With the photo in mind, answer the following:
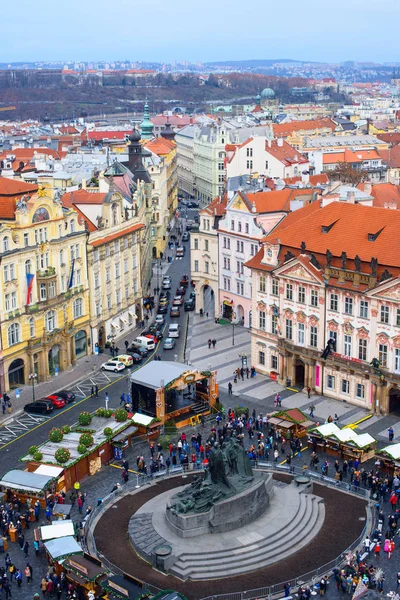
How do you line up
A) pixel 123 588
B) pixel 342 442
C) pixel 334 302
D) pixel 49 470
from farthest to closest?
pixel 334 302
pixel 342 442
pixel 49 470
pixel 123 588

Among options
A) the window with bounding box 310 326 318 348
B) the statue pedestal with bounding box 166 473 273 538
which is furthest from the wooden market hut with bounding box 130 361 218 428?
the statue pedestal with bounding box 166 473 273 538

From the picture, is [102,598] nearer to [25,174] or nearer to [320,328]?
[320,328]

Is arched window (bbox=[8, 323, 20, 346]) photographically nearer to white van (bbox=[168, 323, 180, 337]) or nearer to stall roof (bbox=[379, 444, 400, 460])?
white van (bbox=[168, 323, 180, 337])

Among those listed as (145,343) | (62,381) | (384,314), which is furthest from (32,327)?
(384,314)

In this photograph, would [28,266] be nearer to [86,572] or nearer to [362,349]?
[362,349]

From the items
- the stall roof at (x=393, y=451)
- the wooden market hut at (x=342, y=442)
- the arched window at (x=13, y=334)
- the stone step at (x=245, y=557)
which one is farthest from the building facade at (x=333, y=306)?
the stone step at (x=245, y=557)

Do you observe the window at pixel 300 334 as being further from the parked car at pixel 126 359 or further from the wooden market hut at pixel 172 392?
the parked car at pixel 126 359
